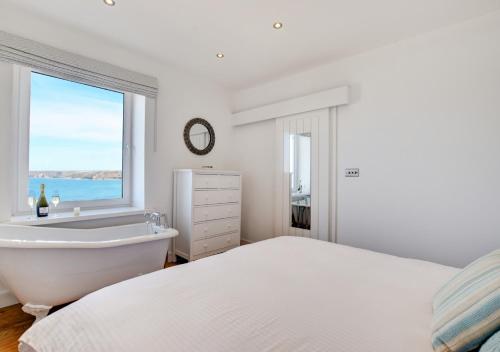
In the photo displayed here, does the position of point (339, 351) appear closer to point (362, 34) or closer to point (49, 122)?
point (362, 34)

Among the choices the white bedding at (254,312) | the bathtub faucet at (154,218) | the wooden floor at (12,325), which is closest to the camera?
the white bedding at (254,312)

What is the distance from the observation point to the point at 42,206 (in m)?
2.27

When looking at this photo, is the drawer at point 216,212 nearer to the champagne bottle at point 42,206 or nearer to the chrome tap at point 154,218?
the chrome tap at point 154,218

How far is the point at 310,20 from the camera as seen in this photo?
2.14 metres

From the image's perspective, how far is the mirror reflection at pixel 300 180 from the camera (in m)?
3.04

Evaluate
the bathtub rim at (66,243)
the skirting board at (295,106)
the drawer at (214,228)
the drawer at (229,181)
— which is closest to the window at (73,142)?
the bathtub rim at (66,243)

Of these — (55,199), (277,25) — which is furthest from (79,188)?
(277,25)

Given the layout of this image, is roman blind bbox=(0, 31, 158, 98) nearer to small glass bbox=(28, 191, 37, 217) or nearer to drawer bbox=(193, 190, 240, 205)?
small glass bbox=(28, 191, 37, 217)

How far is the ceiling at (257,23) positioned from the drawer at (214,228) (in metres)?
1.90

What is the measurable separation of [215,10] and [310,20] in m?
0.79

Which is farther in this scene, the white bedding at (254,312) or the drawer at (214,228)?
the drawer at (214,228)

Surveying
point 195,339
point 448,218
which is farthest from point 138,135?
point 448,218

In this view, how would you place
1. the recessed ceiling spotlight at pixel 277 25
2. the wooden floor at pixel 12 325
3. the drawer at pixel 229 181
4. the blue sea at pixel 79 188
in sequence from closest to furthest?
1. the wooden floor at pixel 12 325
2. the recessed ceiling spotlight at pixel 277 25
3. the blue sea at pixel 79 188
4. the drawer at pixel 229 181

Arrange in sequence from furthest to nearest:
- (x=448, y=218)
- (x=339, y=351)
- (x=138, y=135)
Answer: (x=138, y=135) < (x=448, y=218) < (x=339, y=351)
